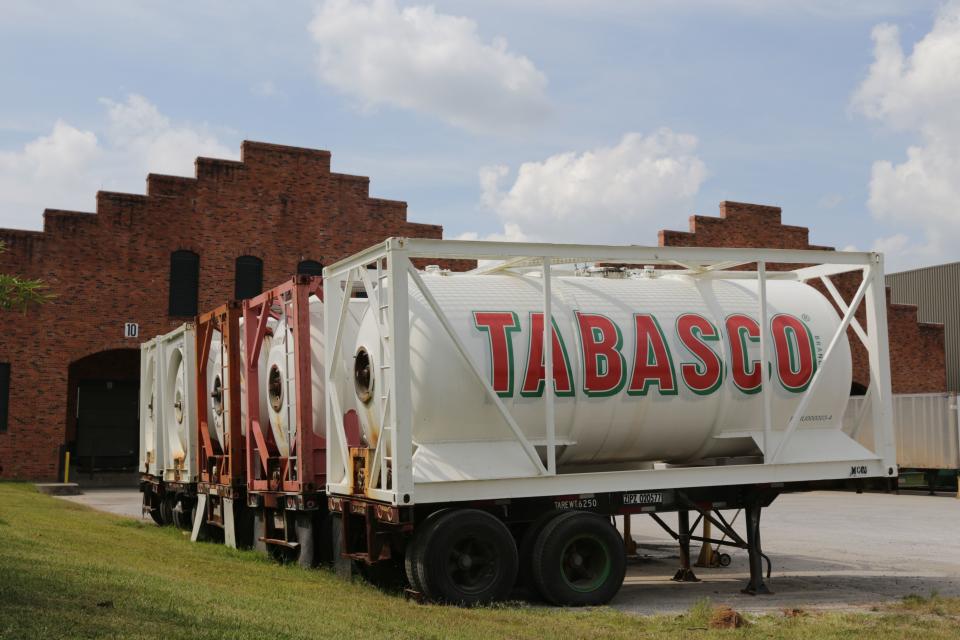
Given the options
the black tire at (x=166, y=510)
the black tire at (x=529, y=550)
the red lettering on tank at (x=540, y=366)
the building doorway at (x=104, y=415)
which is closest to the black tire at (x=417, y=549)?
the black tire at (x=529, y=550)

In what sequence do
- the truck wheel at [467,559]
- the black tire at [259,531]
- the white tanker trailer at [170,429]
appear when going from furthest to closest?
the white tanker trailer at [170,429]
the black tire at [259,531]
the truck wheel at [467,559]

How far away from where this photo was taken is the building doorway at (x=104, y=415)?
35.4 metres

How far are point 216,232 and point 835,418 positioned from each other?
25.2 meters

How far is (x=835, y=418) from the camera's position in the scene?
44.3 ft

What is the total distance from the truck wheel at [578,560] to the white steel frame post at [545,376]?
0.39m

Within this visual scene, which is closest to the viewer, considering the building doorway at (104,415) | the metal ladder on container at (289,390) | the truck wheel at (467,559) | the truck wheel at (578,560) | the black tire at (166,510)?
the truck wheel at (467,559)

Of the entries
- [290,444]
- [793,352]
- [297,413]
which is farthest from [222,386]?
[793,352]

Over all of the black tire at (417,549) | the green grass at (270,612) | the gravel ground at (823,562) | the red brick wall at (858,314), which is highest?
the red brick wall at (858,314)

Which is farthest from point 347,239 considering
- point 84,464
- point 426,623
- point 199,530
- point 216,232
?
point 426,623

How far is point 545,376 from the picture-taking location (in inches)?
461

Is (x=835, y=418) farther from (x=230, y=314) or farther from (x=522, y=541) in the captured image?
(x=230, y=314)

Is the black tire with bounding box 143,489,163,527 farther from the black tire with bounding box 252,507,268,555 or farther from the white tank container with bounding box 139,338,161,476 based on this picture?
the black tire with bounding box 252,507,268,555

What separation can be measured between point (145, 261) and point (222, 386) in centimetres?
1868

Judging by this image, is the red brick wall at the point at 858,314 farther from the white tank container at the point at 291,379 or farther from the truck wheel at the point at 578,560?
the truck wheel at the point at 578,560
